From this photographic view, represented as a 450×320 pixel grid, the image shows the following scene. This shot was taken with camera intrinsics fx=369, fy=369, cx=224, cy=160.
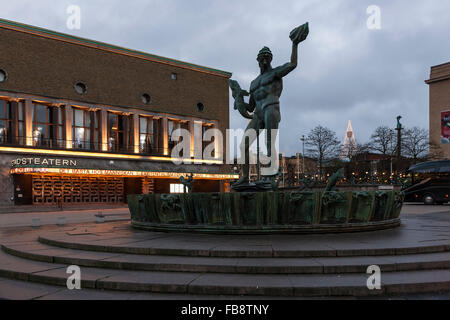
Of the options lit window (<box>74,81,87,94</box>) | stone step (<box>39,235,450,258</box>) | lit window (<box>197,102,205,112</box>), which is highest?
lit window (<box>74,81,87,94</box>)

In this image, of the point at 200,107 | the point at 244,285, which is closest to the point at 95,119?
the point at 200,107

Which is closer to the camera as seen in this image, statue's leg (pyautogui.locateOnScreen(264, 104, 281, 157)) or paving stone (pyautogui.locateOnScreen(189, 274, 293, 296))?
paving stone (pyautogui.locateOnScreen(189, 274, 293, 296))

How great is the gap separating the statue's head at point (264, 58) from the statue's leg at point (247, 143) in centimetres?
146

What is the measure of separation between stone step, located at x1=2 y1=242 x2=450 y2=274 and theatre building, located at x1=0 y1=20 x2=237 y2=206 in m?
31.2

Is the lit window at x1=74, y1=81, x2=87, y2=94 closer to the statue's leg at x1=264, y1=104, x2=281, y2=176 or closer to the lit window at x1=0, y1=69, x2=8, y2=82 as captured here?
the lit window at x1=0, y1=69, x2=8, y2=82

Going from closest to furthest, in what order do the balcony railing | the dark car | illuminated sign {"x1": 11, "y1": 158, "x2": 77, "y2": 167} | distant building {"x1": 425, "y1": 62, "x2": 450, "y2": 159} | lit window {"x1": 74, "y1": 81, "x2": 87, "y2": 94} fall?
the dark car
illuminated sign {"x1": 11, "y1": 158, "x2": 77, "y2": 167}
the balcony railing
lit window {"x1": 74, "y1": 81, "x2": 87, "y2": 94}
distant building {"x1": 425, "y1": 62, "x2": 450, "y2": 159}

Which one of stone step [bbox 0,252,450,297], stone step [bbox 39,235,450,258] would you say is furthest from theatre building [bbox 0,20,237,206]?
stone step [bbox 0,252,450,297]

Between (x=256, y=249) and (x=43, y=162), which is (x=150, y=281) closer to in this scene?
(x=256, y=249)

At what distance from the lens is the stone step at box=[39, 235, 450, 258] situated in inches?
250

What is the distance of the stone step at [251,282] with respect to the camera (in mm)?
4945

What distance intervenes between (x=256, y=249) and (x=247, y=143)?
169 inches

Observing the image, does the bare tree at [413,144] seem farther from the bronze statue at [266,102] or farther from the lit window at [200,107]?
the bronze statue at [266,102]

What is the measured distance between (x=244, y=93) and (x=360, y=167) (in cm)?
4341
